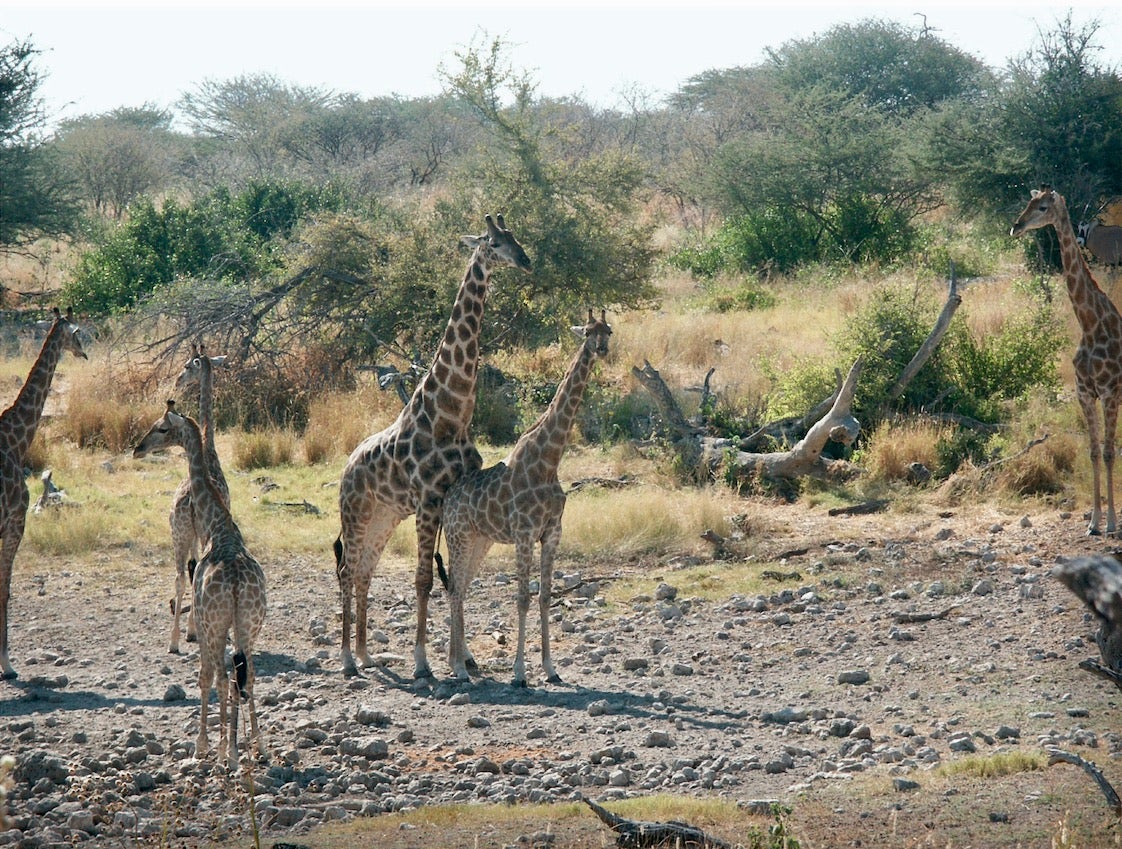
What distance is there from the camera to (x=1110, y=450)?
11414 mm

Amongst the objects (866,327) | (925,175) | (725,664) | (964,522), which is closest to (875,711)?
(725,664)

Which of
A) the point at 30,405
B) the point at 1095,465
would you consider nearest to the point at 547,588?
the point at 30,405

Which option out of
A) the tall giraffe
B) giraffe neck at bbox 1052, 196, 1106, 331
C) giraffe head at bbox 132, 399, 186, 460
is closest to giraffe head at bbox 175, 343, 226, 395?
giraffe head at bbox 132, 399, 186, 460

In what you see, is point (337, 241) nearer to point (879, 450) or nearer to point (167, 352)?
point (167, 352)

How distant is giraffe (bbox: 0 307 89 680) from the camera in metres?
9.06

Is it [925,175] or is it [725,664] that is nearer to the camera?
[725,664]

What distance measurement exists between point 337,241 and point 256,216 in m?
8.68

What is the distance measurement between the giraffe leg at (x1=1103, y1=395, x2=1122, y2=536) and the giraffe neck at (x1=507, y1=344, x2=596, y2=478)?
5.10 metres

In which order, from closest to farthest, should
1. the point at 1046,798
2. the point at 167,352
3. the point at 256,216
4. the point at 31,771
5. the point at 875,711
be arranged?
the point at 1046,798 < the point at 31,771 < the point at 875,711 < the point at 167,352 < the point at 256,216

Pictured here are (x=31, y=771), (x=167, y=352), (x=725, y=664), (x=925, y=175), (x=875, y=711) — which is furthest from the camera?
(x=925, y=175)

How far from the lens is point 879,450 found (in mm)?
13266

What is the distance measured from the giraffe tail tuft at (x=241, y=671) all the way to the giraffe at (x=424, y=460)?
2066mm

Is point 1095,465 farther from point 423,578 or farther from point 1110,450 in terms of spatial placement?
point 423,578

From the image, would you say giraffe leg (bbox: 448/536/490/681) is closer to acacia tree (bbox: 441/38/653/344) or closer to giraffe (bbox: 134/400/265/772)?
giraffe (bbox: 134/400/265/772)
